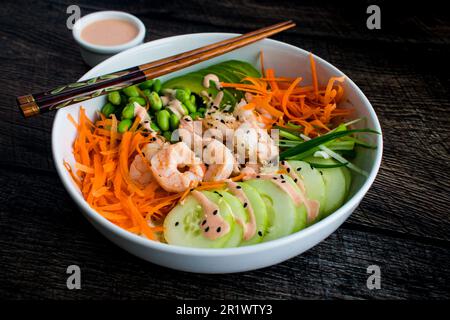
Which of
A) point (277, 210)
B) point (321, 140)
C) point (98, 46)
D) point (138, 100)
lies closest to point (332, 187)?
point (321, 140)

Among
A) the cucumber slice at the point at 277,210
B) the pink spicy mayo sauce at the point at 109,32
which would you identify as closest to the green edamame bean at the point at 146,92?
the pink spicy mayo sauce at the point at 109,32

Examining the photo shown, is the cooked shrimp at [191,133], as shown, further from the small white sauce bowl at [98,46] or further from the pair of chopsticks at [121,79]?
the small white sauce bowl at [98,46]

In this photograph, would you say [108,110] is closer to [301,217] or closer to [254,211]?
[254,211]

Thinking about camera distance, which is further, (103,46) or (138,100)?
(103,46)

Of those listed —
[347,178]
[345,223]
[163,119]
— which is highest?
[163,119]

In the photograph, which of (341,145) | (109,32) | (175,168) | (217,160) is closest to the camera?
(175,168)

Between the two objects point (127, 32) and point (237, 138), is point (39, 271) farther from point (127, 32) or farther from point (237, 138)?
point (127, 32)

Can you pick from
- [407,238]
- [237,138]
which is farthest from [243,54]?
[407,238]

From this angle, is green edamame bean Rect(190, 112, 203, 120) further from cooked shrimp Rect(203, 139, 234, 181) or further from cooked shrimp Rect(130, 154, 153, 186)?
cooked shrimp Rect(130, 154, 153, 186)
